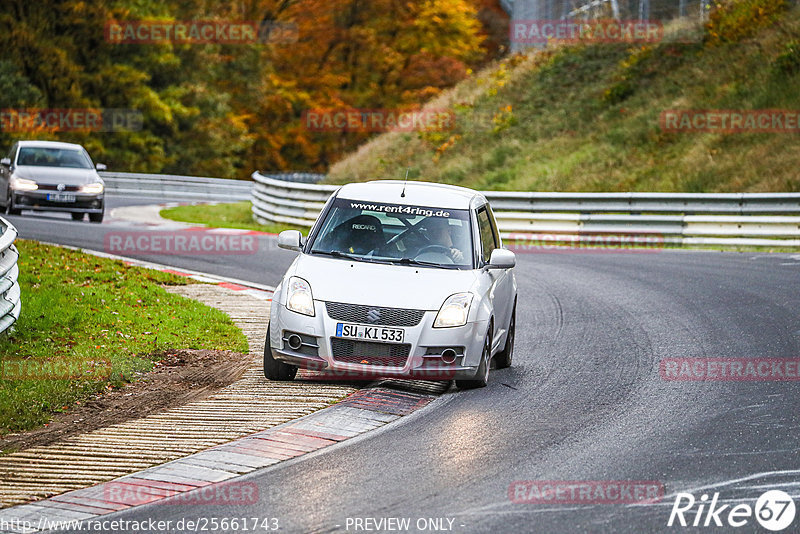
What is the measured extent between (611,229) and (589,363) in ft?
44.4

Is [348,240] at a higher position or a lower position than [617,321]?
higher

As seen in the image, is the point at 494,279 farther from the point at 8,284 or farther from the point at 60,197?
the point at 60,197

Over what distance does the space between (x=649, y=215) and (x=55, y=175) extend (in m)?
13.0

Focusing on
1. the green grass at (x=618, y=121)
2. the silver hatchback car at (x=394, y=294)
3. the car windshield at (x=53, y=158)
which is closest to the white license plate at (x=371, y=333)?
the silver hatchback car at (x=394, y=294)

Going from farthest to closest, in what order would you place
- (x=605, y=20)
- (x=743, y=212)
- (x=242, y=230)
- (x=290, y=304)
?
(x=605, y=20) → (x=242, y=230) → (x=743, y=212) → (x=290, y=304)

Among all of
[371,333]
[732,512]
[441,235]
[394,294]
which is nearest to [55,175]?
[441,235]

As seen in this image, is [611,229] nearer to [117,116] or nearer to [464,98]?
[464,98]

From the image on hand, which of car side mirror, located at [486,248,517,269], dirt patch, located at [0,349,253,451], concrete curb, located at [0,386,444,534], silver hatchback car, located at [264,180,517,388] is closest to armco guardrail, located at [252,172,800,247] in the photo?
silver hatchback car, located at [264,180,517,388]

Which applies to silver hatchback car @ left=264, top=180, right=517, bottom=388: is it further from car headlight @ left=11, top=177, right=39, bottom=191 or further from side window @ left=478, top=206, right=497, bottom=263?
car headlight @ left=11, top=177, right=39, bottom=191

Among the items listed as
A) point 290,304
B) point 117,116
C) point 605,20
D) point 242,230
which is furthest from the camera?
point 117,116

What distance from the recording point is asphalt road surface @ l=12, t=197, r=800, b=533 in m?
6.10

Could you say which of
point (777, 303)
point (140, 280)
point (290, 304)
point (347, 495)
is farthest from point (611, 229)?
point (347, 495)

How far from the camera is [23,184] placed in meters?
23.9

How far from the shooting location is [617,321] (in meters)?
13.0
